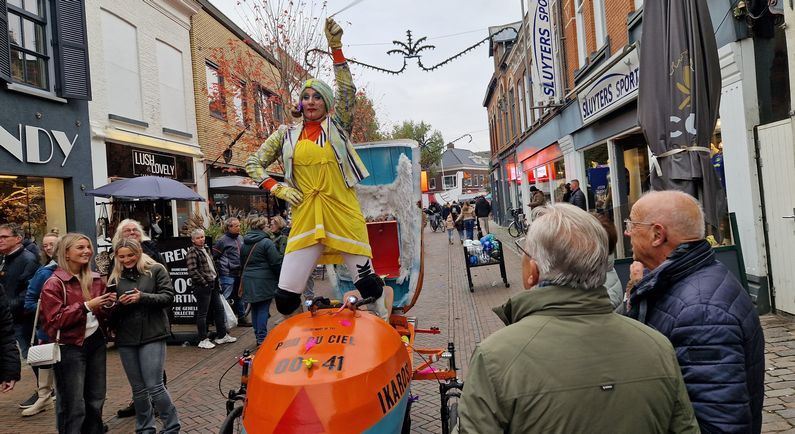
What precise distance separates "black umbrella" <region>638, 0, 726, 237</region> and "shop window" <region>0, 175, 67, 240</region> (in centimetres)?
1008

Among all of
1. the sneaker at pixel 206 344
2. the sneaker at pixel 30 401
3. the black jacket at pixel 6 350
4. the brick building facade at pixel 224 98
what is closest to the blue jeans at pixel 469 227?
the brick building facade at pixel 224 98

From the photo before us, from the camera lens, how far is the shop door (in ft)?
18.2

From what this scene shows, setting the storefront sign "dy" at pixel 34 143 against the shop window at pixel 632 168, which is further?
the shop window at pixel 632 168

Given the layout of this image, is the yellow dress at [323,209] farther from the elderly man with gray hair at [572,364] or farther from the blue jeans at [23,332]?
the blue jeans at [23,332]

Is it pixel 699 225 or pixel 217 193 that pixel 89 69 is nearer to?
pixel 217 193

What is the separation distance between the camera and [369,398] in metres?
2.17

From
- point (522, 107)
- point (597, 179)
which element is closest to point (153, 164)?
point (597, 179)

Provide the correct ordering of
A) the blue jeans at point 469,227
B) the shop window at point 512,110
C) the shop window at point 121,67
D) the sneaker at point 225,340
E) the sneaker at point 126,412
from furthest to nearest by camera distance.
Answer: the shop window at point 512,110, the blue jeans at point 469,227, the shop window at point 121,67, the sneaker at point 225,340, the sneaker at point 126,412

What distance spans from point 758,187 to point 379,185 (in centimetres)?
440

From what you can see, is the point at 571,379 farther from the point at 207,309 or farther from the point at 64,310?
the point at 207,309

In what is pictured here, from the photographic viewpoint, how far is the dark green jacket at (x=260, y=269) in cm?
618

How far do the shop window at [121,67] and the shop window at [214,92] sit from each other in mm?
3111

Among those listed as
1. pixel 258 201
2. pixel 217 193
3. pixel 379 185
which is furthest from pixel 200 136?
pixel 379 185

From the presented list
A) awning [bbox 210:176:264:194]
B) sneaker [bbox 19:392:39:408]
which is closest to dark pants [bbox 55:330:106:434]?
sneaker [bbox 19:392:39:408]
